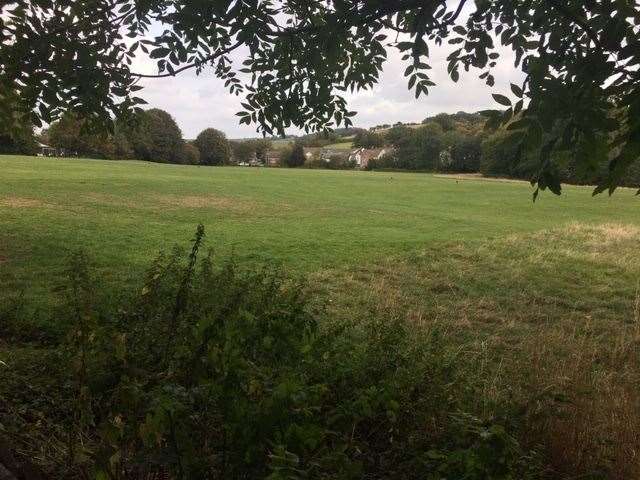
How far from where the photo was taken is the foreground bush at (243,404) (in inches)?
87.4

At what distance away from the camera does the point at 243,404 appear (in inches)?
89.4

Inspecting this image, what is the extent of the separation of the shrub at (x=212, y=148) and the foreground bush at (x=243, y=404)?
93.1m

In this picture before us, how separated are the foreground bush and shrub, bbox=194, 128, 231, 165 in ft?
305

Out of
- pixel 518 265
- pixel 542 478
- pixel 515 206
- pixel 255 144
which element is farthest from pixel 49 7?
pixel 255 144

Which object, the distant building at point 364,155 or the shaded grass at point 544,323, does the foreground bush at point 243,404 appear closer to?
the shaded grass at point 544,323

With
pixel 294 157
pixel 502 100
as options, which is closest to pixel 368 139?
pixel 294 157

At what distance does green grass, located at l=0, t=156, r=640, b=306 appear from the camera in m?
10.9

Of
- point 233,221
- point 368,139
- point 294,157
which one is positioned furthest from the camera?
point 368,139

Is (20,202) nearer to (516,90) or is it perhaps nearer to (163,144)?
(516,90)

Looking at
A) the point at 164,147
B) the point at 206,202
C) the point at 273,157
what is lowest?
the point at 206,202

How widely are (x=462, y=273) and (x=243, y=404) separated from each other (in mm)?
9416

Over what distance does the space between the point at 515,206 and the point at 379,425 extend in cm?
2742

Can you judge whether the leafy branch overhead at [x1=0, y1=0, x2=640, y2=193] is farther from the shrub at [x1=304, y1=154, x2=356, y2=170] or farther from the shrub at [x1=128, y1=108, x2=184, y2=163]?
the shrub at [x1=304, y1=154, x2=356, y2=170]

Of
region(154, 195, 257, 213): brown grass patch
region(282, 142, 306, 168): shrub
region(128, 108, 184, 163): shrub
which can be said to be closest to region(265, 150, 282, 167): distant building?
region(282, 142, 306, 168): shrub
